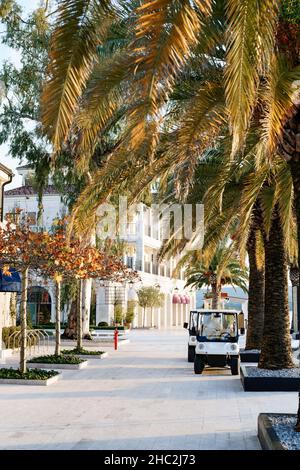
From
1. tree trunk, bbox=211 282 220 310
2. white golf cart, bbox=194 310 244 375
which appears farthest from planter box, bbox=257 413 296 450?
tree trunk, bbox=211 282 220 310

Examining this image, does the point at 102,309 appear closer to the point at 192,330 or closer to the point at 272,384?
the point at 192,330

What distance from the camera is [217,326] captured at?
65.3ft

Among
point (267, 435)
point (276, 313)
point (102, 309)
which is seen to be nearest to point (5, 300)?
point (276, 313)

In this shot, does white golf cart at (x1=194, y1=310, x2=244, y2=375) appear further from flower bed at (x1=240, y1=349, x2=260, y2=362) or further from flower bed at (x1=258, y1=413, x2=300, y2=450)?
flower bed at (x1=258, y1=413, x2=300, y2=450)

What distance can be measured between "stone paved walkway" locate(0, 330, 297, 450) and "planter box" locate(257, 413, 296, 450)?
0.68 feet

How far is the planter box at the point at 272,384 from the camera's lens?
14562mm

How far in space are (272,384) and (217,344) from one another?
4.01 m

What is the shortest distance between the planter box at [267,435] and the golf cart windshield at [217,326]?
29.4 feet

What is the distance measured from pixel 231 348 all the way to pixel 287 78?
10.9 metres

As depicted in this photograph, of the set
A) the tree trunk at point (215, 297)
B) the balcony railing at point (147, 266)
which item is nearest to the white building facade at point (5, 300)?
the tree trunk at point (215, 297)

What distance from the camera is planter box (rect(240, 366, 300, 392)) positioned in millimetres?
14562

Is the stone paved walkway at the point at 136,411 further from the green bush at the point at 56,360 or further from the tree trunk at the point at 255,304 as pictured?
the tree trunk at the point at 255,304
